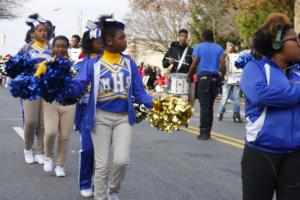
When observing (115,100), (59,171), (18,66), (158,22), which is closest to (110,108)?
(115,100)

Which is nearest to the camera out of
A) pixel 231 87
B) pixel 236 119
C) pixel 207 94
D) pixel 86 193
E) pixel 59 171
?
pixel 86 193

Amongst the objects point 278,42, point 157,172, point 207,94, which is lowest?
point 157,172

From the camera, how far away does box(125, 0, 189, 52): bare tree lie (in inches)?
2184

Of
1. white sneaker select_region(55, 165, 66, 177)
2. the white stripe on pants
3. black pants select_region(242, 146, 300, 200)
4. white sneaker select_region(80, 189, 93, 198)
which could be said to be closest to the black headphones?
black pants select_region(242, 146, 300, 200)

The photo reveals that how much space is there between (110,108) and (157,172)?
235 cm

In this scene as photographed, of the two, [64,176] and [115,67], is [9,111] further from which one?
[115,67]

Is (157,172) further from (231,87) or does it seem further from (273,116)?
(231,87)

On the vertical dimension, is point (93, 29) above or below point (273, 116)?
above

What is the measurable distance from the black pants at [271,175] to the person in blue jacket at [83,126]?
6.60ft

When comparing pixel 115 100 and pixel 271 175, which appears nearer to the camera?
pixel 271 175

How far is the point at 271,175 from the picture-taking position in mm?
4090

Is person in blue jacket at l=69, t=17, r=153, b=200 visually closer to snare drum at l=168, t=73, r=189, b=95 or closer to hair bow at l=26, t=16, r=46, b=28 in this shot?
hair bow at l=26, t=16, r=46, b=28

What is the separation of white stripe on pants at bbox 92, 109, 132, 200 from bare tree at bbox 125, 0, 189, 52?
160ft

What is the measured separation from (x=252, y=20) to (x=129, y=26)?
105 feet
